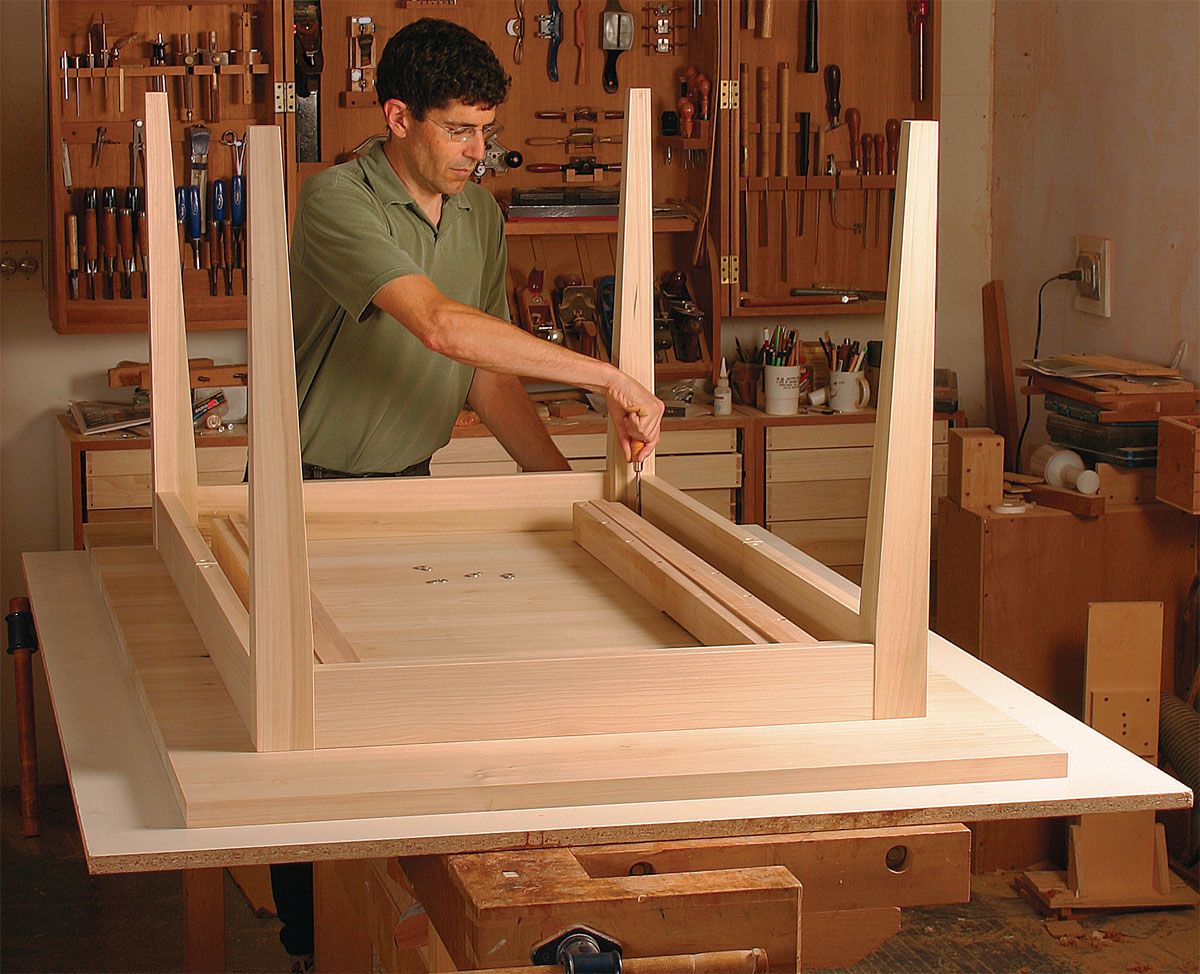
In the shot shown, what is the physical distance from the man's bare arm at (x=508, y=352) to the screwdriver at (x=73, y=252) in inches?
81.2

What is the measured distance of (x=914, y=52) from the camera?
4.50m

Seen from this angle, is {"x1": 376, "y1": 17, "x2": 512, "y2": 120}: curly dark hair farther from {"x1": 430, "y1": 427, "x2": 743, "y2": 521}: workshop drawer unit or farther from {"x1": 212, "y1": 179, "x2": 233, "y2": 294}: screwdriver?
{"x1": 212, "y1": 179, "x2": 233, "y2": 294}: screwdriver

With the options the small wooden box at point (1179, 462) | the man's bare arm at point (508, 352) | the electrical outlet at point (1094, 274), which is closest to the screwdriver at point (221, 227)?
the man's bare arm at point (508, 352)

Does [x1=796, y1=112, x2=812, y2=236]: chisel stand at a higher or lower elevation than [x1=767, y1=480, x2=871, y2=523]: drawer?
higher

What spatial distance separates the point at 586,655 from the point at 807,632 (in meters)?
0.32

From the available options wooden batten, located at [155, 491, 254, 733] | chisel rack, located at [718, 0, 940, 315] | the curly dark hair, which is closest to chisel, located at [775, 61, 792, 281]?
chisel rack, located at [718, 0, 940, 315]

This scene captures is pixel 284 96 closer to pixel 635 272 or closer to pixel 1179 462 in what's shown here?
pixel 635 272

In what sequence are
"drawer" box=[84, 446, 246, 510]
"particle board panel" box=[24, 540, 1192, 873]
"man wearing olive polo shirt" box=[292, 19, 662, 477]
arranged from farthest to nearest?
"drawer" box=[84, 446, 246, 510]
"man wearing olive polo shirt" box=[292, 19, 662, 477]
"particle board panel" box=[24, 540, 1192, 873]

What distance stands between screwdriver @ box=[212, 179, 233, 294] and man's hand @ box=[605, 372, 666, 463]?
2199mm

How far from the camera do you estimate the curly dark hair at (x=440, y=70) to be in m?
2.44

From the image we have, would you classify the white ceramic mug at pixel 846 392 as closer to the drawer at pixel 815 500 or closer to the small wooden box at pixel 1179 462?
the drawer at pixel 815 500

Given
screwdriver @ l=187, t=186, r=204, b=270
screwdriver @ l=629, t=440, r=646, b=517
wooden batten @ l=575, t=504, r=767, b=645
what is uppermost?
screwdriver @ l=187, t=186, r=204, b=270

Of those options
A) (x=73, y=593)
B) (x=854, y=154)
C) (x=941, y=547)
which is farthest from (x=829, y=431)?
(x=73, y=593)

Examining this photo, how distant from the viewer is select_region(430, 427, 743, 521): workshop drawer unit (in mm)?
4047
